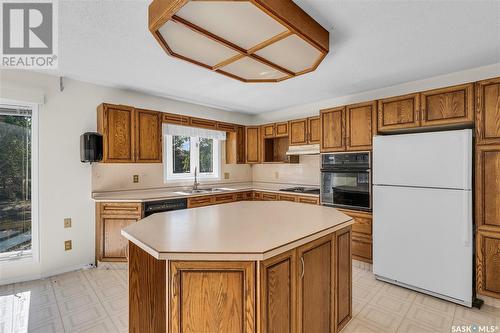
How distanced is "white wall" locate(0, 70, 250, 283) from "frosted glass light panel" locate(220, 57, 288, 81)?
2350mm

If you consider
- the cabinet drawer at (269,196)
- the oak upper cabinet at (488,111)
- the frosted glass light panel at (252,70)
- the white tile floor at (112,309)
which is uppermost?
the frosted glass light panel at (252,70)

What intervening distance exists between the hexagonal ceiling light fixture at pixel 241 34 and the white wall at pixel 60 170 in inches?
88.8

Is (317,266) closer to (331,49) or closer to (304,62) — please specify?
(304,62)

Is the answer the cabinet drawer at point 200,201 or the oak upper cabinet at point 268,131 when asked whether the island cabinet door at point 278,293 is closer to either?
the cabinet drawer at point 200,201

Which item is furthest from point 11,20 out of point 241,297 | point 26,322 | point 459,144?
point 459,144

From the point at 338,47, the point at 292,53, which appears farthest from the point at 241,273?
the point at 338,47

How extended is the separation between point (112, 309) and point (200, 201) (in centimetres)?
177

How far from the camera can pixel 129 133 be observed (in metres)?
3.37

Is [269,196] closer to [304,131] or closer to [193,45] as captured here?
[304,131]

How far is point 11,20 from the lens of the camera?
191 cm

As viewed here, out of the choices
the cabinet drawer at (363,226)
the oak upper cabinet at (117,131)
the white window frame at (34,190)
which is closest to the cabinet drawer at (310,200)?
the cabinet drawer at (363,226)

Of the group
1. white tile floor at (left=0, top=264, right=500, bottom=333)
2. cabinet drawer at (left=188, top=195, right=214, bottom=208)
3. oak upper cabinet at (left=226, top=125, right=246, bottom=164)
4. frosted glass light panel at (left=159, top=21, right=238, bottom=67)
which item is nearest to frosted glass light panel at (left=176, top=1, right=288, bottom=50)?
frosted glass light panel at (left=159, top=21, right=238, bottom=67)

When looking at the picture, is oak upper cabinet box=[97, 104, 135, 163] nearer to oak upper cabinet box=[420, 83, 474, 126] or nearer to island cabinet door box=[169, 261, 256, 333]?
island cabinet door box=[169, 261, 256, 333]

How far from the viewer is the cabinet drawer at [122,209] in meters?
3.12
